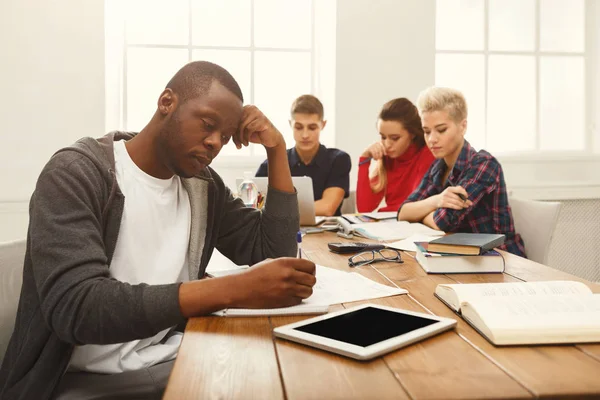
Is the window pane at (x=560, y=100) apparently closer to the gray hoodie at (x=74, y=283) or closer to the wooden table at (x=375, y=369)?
the gray hoodie at (x=74, y=283)

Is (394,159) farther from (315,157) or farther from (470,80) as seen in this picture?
(470,80)

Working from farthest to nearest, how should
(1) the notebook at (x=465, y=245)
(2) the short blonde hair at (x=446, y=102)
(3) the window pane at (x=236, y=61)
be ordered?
(3) the window pane at (x=236, y=61) < (2) the short blonde hair at (x=446, y=102) < (1) the notebook at (x=465, y=245)

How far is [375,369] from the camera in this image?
0.75 meters

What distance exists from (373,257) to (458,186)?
2.85 ft

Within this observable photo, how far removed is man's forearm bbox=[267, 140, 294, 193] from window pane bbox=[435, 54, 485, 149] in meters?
2.82

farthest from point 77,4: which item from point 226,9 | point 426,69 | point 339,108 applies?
point 426,69

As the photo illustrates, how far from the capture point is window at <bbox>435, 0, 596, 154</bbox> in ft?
13.5

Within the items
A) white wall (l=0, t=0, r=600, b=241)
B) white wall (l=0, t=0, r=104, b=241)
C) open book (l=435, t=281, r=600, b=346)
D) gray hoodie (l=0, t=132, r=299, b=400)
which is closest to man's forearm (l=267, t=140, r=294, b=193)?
gray hoodie (l=0, t=132, r=299, b=400)

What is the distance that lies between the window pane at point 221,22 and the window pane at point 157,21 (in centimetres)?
8

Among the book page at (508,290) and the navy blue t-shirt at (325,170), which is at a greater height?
the navy blue t-shirt at (325,170)

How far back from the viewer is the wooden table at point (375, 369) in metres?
0.68

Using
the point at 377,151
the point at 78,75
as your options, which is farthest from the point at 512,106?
the point at 78,75

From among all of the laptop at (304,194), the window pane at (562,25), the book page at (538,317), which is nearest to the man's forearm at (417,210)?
the laptop at (304,194)

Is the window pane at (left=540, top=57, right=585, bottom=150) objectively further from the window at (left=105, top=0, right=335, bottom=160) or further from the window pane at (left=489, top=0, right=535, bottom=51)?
the window at (left=105, top=0, right=335, bottom=160)
